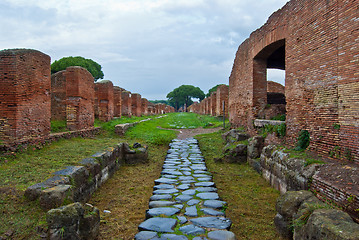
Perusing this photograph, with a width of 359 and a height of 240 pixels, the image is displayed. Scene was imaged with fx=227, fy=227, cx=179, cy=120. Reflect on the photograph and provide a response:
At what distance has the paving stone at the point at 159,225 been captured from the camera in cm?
274

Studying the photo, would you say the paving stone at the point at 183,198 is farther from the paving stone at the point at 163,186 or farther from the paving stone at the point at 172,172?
the paving stone at the point at 172,172

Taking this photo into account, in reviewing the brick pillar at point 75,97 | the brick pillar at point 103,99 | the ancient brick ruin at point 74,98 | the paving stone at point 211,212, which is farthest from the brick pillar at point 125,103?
the paving stone at point 211,212

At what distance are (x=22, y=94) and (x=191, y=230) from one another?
4833mm

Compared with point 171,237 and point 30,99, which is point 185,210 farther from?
point 30,99

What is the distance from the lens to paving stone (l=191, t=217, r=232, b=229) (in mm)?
2806

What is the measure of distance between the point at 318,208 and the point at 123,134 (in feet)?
26.9

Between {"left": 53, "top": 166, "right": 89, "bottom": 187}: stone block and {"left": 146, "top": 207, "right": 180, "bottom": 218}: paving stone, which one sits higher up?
{"left": 53, "top": 166, "right": 89, "bottom": 187}: stone block

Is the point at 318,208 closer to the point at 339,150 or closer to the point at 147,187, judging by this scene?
the point at 339,150

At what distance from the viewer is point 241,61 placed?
9453mm

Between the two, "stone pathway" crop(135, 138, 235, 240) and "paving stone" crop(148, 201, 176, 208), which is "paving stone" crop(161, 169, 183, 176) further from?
"paving stone" crop(148, 201, 176, 208)

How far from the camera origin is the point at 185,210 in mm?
3270

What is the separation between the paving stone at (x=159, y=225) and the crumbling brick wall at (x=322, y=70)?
2991 millimetres

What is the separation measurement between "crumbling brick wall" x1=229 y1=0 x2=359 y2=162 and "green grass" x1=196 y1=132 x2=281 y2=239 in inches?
52.2

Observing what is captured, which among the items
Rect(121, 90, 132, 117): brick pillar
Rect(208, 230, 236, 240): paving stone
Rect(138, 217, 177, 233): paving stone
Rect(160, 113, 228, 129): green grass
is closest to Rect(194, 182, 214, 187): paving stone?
Rect(138, 217, 177, 233): paving stone
